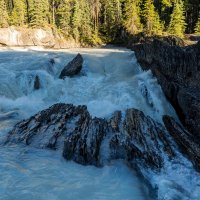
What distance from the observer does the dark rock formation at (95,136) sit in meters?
13.6

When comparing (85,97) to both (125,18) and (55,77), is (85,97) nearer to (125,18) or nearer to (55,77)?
(55,77)

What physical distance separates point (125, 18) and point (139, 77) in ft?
127

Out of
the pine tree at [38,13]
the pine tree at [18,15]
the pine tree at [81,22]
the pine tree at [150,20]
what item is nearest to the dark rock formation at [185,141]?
the pine tree at [150,20]

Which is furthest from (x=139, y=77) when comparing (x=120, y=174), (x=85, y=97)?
(x=120, y=174)

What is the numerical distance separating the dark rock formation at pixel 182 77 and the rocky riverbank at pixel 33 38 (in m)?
Result: 34.0

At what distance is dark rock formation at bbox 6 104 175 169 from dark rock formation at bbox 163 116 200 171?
480 millimetres

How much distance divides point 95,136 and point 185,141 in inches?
162

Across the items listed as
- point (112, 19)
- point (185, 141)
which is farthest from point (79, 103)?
point (112, 19)

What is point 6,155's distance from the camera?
46.8 ft

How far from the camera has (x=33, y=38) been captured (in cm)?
5400

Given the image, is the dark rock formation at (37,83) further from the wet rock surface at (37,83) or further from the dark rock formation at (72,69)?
the dark rock formation at (72,69)

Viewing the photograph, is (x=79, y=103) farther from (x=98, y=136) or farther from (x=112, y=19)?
(x=112, y=19)

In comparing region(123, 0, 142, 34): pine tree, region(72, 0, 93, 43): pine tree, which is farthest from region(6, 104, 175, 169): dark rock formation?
region(72, 0, 93, 43): pine tree

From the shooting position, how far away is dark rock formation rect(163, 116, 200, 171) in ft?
43.7
